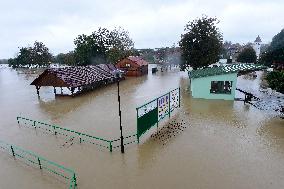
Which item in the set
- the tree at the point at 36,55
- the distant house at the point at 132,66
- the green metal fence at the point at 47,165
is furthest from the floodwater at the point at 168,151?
the tree at the point at 36,55

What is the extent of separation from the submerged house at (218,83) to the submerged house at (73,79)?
15233 millimetres

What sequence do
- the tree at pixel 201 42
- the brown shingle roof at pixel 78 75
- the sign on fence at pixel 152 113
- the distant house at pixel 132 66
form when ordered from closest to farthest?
the sign on fence at pixel 152 113 → the brown shingle roof at pixel 78 75 → the tree at pixel 201 42 → the distant house at pixel 132 66

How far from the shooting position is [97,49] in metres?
65.7

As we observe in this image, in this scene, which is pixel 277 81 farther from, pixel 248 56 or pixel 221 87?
pixel 248 56

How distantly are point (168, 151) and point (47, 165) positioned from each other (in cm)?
744

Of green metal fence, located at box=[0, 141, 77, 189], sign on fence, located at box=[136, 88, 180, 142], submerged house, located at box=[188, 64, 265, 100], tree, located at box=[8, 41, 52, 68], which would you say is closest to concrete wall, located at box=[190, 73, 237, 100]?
submerged house, located at box=[188, 64, 265, 100]

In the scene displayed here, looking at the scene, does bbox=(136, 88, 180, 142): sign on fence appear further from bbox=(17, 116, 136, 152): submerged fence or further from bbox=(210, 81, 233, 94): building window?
bbox=(210, 81, 233, 94): building window

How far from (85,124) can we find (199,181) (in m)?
12.1

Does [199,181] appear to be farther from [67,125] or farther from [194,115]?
[67,125]

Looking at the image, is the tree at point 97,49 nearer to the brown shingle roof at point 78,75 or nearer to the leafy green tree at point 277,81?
the brown shingle roof at point 78,75

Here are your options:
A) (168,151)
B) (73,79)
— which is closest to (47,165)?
(168,151)

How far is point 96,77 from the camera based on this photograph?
37.8 metres

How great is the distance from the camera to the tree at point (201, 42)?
37375 millimetres

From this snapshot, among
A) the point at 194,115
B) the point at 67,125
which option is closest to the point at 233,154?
the point at 194,115
